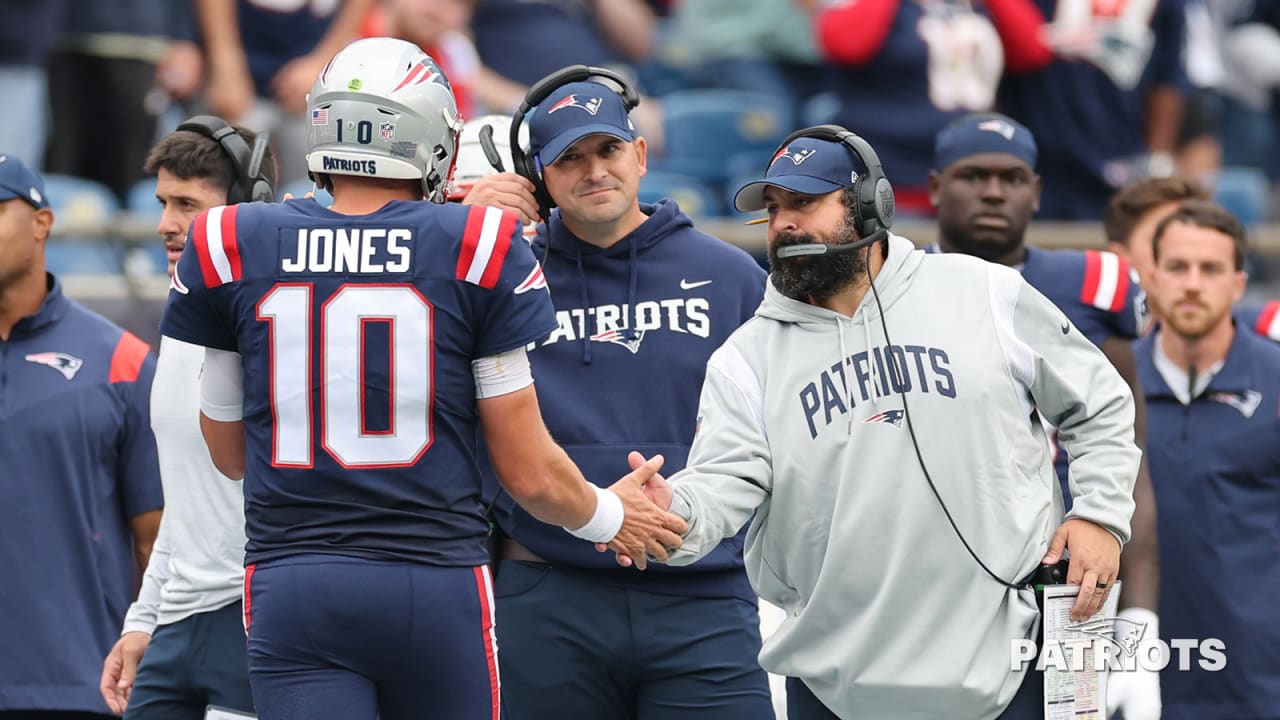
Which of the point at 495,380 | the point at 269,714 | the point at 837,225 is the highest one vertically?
the point at 837,225

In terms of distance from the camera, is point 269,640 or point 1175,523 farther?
point 1175,523

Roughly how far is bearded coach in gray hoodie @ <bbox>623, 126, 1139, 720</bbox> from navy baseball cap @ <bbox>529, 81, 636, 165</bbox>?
579mm

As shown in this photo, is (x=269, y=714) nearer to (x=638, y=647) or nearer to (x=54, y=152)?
(x=638, y=647)

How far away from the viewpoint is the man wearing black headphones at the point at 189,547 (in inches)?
187

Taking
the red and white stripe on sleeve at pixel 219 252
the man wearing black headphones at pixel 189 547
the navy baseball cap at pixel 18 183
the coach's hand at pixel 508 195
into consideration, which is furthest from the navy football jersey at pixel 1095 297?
the navy baseball cap at pixel 18 183

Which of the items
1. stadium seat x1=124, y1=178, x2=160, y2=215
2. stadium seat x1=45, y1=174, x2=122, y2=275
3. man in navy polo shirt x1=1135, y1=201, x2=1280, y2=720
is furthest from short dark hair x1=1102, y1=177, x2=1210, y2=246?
stadium seat x1=124, y1=178, x2=160, y2=215

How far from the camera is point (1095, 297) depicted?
5.50 metres

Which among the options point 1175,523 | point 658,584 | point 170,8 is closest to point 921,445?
point 658,584

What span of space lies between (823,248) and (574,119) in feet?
2.90

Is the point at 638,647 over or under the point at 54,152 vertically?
under

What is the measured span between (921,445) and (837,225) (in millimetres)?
581

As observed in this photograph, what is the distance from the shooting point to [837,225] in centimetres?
434

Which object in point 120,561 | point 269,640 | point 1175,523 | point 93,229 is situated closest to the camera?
point 269,640

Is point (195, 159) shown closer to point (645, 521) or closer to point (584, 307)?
point (584, 307)
